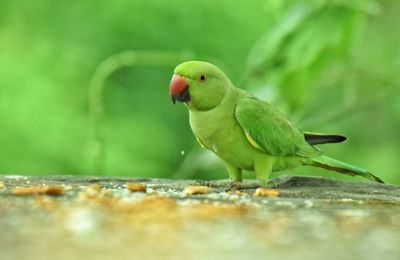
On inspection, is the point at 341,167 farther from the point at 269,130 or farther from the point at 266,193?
the point at 266,193

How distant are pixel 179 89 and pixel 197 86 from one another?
0.25ft

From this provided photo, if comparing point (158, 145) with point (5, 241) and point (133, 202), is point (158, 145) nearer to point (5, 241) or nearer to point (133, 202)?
point (133, 202)

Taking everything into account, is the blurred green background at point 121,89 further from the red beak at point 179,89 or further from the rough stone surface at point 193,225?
the rough stone surface at point 193,225

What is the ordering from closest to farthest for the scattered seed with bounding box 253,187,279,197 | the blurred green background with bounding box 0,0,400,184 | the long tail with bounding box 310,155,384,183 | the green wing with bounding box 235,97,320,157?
the scattered seed with bounding box 253,187,279,197
the green wing with bounding box 235,97,320,157
the long tail with bounding box 310,155,384,183
the blurred green background with bounding box 0,0,400,184

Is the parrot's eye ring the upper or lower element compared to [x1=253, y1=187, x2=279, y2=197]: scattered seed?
upper

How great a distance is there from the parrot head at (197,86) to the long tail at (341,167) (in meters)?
0.45

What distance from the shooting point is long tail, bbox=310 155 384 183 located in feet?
11.1

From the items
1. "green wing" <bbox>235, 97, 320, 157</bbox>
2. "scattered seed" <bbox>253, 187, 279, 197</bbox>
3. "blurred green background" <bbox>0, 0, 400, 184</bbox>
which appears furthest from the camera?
"blurred green background" <bbox>0, 0, 400, 184</bbox>

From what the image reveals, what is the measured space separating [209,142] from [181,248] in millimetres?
1616

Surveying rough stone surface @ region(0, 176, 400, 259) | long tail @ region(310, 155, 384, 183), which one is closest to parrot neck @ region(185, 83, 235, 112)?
long tail @ region(310, 155, 384, 183)

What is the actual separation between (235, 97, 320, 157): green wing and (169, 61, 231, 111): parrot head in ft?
0.31

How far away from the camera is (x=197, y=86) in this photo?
3.30 meters

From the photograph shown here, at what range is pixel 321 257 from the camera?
1.65 metres

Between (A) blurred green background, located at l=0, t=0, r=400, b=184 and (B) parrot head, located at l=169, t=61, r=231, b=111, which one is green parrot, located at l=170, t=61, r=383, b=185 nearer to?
(B) parrot head, located at l=169, t=61, r=231, b=111
